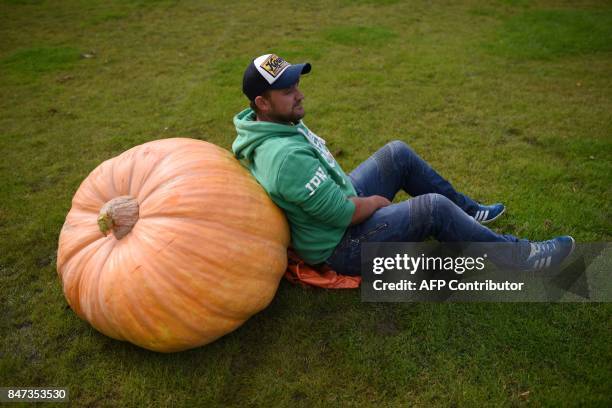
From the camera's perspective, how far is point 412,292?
10.4ft

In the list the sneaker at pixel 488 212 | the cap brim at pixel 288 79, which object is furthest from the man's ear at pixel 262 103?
the sneaker at pixel 488 212

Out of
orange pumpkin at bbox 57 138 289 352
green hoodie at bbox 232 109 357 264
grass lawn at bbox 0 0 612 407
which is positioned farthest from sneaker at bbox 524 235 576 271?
orange pumpkin at bbox 57 138 289 352

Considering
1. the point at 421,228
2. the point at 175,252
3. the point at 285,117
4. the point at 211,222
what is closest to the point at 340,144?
the point at 285,117

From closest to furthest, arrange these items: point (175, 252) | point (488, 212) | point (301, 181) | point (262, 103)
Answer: point (175, 252)
point (301, 181)
point (262, 103)
point (488, 212)

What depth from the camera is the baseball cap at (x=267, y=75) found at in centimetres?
278

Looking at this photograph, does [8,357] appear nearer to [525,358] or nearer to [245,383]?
[245,383]

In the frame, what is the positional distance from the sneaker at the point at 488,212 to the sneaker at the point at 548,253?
2.19ft

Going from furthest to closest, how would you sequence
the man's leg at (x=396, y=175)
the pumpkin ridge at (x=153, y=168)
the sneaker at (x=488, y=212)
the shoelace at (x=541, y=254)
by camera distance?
the sneaker at (x=488, y=212)
the man's leg at (x=396, y=175)
the shoelace at (x=541, y=254)
the pumpkin ridge at (x=153, y=168)

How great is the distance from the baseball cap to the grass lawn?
1481 mm

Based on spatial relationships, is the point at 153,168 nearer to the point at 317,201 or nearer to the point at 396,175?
the point at 317,201

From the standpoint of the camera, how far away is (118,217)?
2621 millimetres

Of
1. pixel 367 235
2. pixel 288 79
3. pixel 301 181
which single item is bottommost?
pixel 367 235

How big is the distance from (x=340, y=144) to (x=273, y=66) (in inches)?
94.4

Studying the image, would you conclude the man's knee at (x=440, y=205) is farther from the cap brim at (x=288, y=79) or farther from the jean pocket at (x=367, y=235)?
the cap brim at (x=288, y=79)
